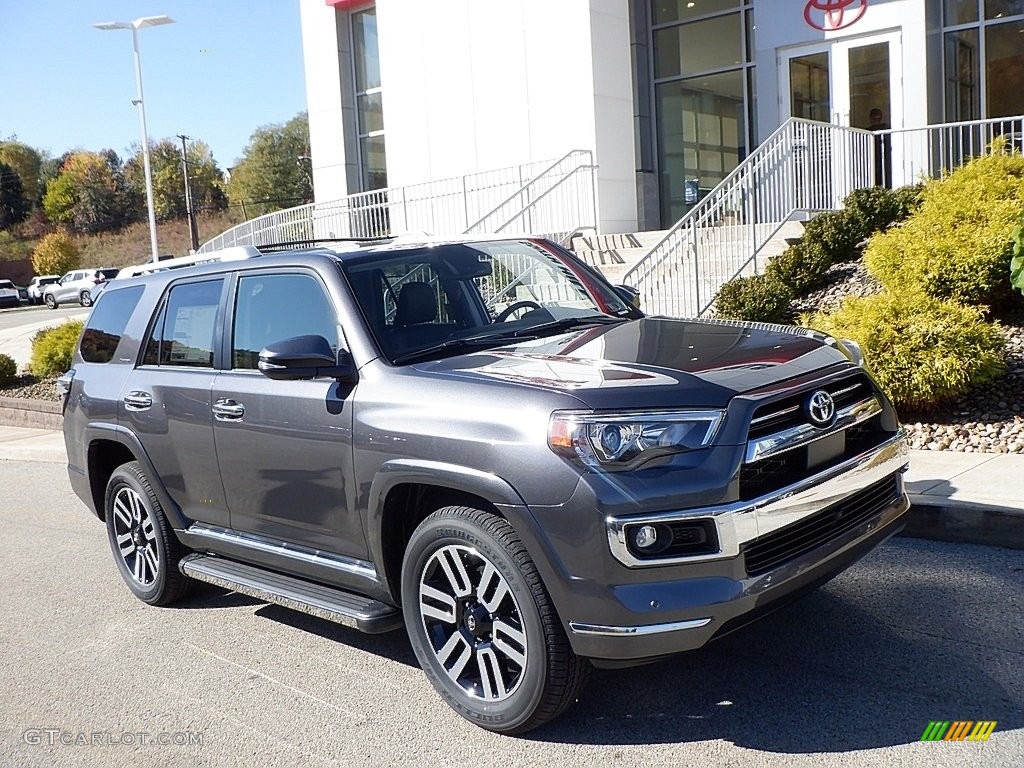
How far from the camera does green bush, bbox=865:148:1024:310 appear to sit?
29.8ft

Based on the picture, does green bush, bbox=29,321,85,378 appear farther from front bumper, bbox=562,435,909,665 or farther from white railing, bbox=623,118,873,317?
front bumper, bbox=562,435,909,665

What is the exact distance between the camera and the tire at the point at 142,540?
5.70 meters

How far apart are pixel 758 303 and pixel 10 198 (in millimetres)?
97392

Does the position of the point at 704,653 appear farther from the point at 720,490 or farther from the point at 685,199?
the point at 685,199

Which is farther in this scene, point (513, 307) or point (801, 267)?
point (801, 267)

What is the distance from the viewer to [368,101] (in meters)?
25.1

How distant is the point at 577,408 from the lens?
3.56 meters

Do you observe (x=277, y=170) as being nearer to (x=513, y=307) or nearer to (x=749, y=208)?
(x=749, y=208)

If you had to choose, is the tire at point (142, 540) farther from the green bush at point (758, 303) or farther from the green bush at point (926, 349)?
the green bush at point (758, 303)

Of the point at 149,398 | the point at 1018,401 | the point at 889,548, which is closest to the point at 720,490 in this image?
the point at 889,548

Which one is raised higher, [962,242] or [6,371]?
[962,242]

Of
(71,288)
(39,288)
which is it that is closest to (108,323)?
(71,288)

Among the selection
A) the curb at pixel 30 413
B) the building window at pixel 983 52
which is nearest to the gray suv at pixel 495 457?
the curb at pixel 30 413

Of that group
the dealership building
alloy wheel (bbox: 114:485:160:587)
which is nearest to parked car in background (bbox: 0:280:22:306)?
the dealership building
